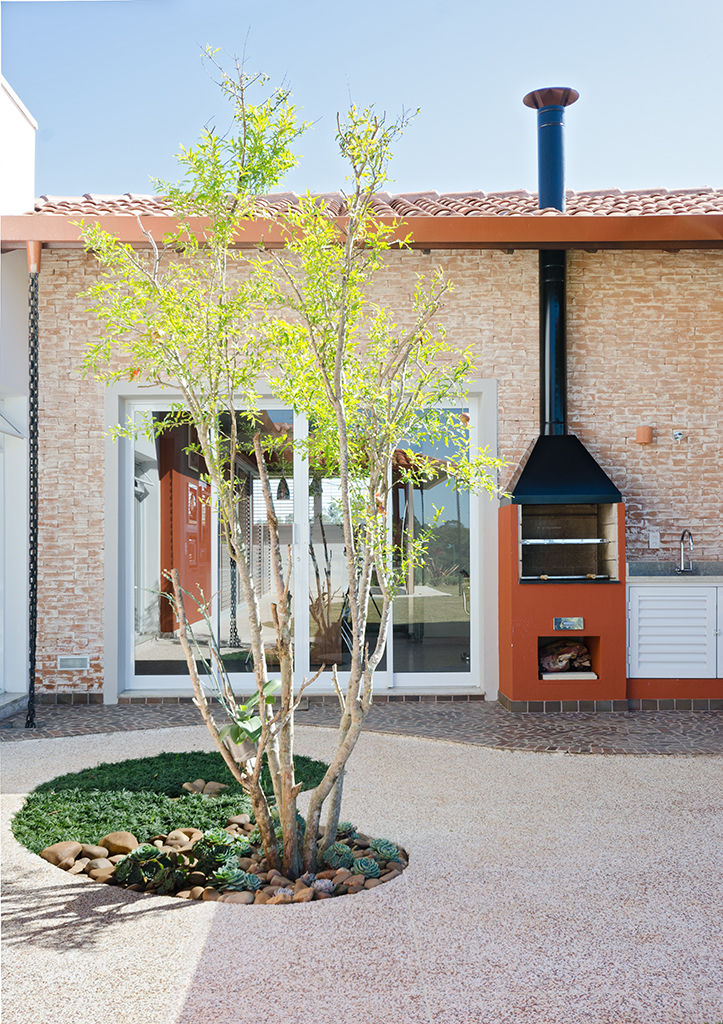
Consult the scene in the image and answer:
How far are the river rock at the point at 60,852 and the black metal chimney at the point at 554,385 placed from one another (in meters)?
4.48

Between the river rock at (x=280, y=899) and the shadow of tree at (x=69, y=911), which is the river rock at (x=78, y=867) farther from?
the river rock at (x=280, y=899)

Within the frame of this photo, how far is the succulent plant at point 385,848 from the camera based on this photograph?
3.83 m

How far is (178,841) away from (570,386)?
214 inches

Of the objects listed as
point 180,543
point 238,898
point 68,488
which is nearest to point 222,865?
point 238,898

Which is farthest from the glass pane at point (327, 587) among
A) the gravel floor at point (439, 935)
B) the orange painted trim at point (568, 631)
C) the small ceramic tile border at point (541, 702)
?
the gravel floor at point (439, 935)

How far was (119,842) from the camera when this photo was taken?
3.95 m

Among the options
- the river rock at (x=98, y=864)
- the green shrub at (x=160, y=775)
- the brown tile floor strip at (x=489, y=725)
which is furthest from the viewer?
the brown tile floor strip at (x=489, y=725)

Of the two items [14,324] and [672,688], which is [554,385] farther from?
[14,324]

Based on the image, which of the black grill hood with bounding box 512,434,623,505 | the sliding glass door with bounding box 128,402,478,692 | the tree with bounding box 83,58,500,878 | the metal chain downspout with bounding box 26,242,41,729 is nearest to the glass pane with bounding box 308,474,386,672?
the sliding glass door with bounding box 128,402,478,692

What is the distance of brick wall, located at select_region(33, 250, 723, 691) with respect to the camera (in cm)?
804

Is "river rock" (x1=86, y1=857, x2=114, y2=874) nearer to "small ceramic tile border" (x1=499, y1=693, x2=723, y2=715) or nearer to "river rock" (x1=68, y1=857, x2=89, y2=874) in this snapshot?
"river rock" (x1=68, y1=857, x2=89, y2=874)

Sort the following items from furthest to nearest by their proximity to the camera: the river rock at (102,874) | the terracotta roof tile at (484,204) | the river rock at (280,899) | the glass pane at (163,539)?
the glass pane at (163,539), the terracotta roof tile at (484,204), the river rock at (102,874), the river rock at (280,899)

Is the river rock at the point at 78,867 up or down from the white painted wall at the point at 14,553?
down

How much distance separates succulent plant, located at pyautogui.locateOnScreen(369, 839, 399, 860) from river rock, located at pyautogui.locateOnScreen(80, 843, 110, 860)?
1.10 metres
